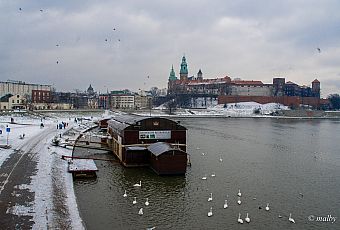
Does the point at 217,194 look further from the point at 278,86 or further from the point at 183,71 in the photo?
the point at 183,71

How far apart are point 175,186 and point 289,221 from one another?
7502 mm

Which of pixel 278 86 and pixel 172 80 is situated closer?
pixel 278 86

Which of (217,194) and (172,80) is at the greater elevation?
(172,80)

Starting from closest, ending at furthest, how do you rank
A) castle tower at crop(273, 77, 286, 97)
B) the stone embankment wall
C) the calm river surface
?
the calm river surface, the stone embankment wall, castle tower at crop(273, 77, 286, 97)

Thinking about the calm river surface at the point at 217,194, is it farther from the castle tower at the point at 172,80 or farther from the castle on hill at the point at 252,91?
the castle tower at the point at 172,80

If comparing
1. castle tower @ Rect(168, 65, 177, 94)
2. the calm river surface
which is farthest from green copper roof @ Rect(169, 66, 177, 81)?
the calm river surface

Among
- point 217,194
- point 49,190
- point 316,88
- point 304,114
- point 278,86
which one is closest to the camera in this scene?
point 49,190

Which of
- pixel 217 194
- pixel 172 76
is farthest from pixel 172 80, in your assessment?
pixel 217 194

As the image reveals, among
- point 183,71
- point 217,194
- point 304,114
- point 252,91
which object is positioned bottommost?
point 217,194

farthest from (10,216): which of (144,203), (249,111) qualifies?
(249,111)

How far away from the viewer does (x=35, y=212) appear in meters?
16.2

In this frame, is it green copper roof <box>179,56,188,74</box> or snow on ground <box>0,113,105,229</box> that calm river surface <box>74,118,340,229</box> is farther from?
green copper roof <box>179,56,188,74</box>

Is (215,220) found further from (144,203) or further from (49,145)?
(49,145)

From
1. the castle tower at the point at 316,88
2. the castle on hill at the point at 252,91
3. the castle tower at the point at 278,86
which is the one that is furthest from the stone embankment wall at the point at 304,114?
the castle tower at the point at 316,88
